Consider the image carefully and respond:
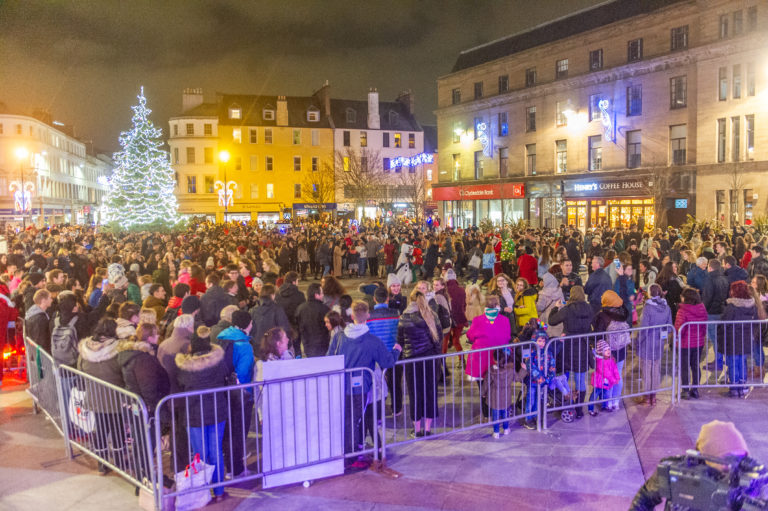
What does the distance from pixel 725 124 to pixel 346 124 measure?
3857 cm

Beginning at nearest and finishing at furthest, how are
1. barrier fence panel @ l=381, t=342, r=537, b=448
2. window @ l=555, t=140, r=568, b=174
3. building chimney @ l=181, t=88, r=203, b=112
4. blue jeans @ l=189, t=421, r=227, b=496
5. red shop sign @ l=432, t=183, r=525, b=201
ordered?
1. blue jeans @ l=189, t=421, r=227, b=496
2. barrier fence panel @ l=381, t=342, r=537, b=448
3. window @ l=555, t=140, r=568, b=174
4. red shop sign @ l=432, t=183, r=525, b=201
5. building chimney @ l=181, t=88, r=203, b=112

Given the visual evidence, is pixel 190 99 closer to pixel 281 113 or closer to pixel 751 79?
pixel 281 113

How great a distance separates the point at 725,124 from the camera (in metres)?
33.4

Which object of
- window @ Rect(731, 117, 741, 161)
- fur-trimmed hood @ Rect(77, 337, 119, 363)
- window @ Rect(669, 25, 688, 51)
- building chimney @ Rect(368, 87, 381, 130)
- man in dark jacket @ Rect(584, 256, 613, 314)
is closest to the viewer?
fur-trimmed hood @ Rect(77, 337, 119, 363)

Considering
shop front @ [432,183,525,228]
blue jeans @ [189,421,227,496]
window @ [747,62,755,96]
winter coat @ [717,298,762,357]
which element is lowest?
blue jeans @ [189,421,227,496]

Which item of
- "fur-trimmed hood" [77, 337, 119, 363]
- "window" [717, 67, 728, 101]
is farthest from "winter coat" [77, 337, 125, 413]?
"window" [717, 67, 728, 101]

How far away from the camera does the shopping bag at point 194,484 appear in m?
5.55

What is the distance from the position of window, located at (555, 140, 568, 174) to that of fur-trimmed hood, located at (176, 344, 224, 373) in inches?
1567

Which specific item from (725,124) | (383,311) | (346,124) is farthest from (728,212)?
(346,124)

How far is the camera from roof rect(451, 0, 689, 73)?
125 feet

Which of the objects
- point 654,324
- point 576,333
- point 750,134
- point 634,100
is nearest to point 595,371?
point 576,333

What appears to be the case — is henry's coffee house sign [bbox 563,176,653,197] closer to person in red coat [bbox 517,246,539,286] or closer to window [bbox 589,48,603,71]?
window [bbox 589,48,603,71]

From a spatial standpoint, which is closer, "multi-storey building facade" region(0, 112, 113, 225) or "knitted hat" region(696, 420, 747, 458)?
"knitted hat" region(696, 420, 747, 458)

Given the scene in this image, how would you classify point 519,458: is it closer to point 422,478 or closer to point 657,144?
point 422,478
